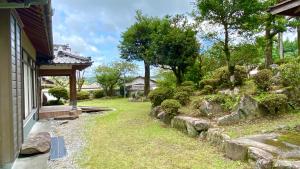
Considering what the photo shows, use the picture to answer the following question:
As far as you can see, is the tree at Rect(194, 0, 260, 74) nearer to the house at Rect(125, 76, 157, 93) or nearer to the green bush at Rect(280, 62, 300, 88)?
the green bush at Rect(280, 62, 300, 88)

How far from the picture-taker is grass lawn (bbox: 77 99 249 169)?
217 inches

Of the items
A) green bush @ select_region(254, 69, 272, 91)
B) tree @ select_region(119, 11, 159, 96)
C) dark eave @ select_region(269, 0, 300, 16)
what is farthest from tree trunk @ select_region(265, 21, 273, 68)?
tree @ select_region(119, 11, 159, 96)

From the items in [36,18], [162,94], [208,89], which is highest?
[36,18]

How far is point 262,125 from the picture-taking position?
7.55 meters

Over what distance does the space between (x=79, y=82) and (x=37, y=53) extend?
2210 cm

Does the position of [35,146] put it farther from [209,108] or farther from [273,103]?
[273,103]

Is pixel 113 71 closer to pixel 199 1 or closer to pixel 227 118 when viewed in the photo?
pixel 199 1

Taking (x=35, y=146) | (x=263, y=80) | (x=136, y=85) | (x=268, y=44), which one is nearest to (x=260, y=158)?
(x=35, y=146)

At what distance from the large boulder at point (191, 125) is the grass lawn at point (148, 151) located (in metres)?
0.20

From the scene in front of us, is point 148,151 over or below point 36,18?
below

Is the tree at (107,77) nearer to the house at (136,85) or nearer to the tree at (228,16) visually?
the house at (136,85)

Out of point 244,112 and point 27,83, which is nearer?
point 244,112

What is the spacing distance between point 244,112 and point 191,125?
1.39 meters

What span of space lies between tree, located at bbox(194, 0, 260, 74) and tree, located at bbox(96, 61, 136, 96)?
752 inches
